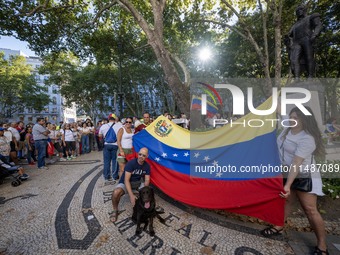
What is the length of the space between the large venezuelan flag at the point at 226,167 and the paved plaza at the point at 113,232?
15.7 inches

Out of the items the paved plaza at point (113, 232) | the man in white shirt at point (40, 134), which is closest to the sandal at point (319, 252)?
the paved plaza at point (113, 232)

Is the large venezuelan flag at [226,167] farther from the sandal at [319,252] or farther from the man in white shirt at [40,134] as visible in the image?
the man in white shirt at [40,134]

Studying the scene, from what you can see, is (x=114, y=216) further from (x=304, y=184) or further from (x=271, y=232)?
(x=304, y=184)

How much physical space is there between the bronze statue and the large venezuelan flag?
12.3ft

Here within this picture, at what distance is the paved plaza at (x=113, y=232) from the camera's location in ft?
9.75

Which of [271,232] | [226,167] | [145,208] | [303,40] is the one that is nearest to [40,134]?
[145,208]

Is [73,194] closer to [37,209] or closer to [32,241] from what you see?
[37,209]

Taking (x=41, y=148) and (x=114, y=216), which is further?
(x=41, y=148)

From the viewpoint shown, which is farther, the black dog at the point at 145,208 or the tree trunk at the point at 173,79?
the tree trunk at the point at 173,79

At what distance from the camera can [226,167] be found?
140 inches

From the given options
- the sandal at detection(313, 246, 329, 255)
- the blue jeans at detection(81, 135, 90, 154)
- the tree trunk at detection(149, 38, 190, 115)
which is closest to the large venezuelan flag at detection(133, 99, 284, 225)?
Answer: the sandal at detection(313, 246, 329, 255)

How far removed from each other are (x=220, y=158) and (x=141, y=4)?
12.7m

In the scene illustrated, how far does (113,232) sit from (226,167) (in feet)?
7.56

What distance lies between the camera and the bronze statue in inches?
214
